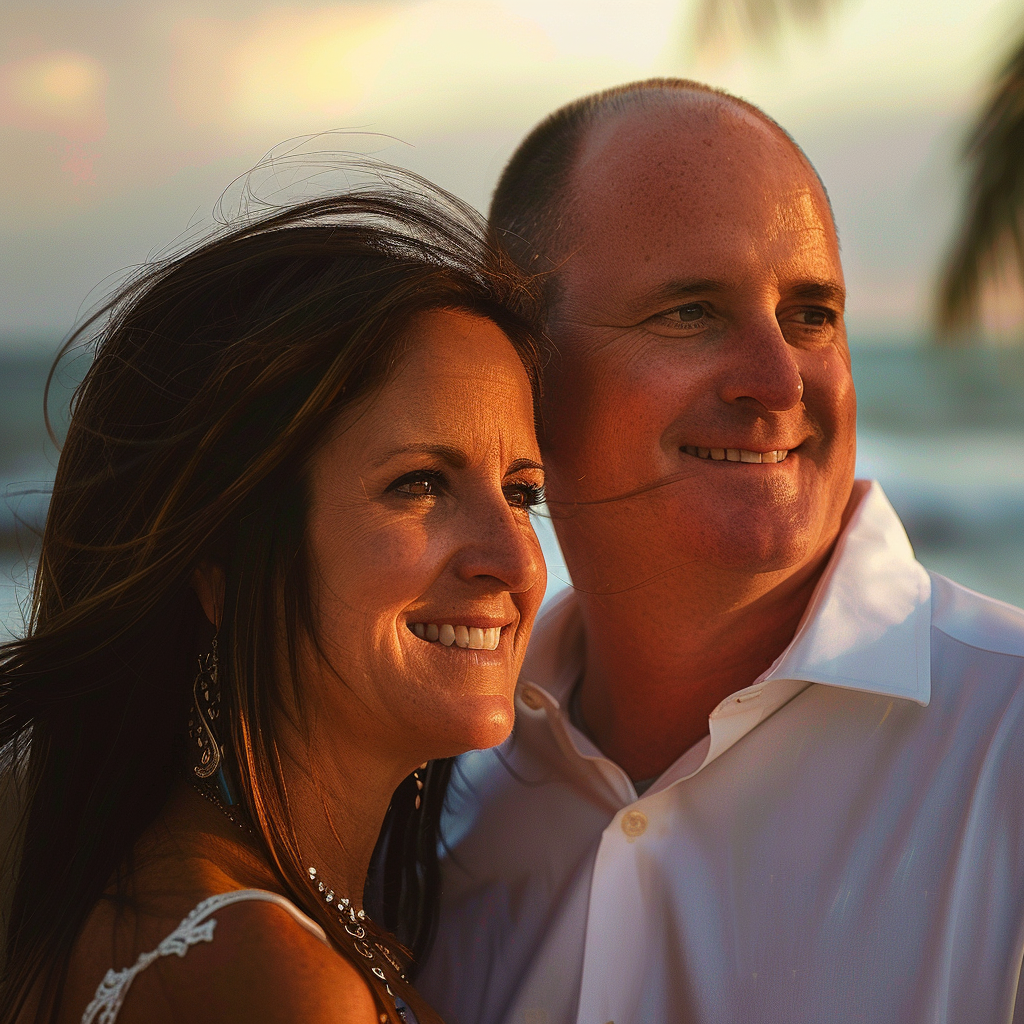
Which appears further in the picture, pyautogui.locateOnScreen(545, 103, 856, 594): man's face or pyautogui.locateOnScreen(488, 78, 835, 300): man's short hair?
pyautogui.locateOnScreen(488, 78, 835, 300): man's short hair

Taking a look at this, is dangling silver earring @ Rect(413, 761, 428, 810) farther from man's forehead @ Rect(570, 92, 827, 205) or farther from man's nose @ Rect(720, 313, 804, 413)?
man's forehead @ Rect(570, 92, 827, 205)

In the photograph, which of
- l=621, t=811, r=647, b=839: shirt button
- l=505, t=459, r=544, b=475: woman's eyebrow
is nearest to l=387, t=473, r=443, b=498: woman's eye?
l=505, t=459, r=544, b=475: woman's eyebrow

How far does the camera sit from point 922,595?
242cm

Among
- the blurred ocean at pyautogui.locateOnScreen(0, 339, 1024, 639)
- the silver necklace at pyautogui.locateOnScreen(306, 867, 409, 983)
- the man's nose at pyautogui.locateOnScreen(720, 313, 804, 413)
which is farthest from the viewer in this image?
the blurred ocean at pyautogui.locateOnScreen(0, 339, 1024, 639)

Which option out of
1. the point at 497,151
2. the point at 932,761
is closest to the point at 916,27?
the point at 497,151

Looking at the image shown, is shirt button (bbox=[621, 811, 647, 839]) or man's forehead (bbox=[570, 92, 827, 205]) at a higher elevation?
man's forehead (bbox=[570, 92, 827, 205])

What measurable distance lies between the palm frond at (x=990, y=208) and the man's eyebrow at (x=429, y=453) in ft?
21.3

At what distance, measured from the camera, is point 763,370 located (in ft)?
7.66

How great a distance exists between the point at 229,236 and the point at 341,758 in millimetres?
997

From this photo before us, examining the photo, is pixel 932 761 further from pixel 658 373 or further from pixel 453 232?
pixel 453 232

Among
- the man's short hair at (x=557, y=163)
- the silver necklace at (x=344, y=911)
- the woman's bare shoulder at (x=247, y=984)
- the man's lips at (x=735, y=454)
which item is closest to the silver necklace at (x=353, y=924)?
the silver necklace at (x=344, y=911)

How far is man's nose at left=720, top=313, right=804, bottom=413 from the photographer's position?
2.32 metres

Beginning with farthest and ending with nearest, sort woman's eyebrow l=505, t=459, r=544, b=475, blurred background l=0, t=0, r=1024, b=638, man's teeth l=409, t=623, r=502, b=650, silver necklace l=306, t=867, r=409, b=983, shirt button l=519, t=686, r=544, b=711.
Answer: blurred background l=0, t=0, r=1024, b=638
shirt button l=519, t=686, r=544, b=711
woman's eyebrow l=505, t=459, r=544, b=475
man's teeth l=409, t=623, r=502, b=650
silver necklace l=306, t=867, r=409, b=983

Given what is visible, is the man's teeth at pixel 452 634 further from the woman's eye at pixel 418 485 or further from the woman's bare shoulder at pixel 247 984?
the woman's bare shoulder at pixel 247 984
